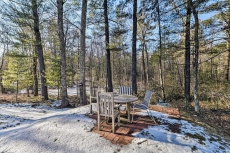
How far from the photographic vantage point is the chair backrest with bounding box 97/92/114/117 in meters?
3.01

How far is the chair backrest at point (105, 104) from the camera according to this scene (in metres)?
3.01

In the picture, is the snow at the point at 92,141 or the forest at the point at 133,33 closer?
the snow at the point at 92,141

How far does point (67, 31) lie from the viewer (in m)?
13.4

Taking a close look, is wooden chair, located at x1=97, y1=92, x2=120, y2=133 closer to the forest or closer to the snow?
the snow

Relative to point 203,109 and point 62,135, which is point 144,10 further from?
point 62,135

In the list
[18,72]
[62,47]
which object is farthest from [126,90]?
[18,72]

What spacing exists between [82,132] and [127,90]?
2.17 m

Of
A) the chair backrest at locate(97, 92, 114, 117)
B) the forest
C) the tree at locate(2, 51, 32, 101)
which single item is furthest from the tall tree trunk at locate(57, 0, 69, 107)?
the chair backrest at locate(97, 92, 114, 117)

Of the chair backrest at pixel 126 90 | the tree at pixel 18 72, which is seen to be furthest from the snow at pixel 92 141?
the tree at pixel 18 72

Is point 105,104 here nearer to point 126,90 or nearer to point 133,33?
point 126,90

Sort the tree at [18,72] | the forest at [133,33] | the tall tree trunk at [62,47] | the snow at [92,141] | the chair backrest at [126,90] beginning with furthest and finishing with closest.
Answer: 1. the tree at [18,72]
2. the tall tree trunk at [62,47]
3. the forest at [133,33]
4. the chair backrest at [126,90]
5. the snow at [92,141]

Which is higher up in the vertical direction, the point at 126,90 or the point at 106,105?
the point at 126,90

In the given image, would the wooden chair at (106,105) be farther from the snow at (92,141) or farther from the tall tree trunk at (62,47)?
the tall tree trunk at (62,47)

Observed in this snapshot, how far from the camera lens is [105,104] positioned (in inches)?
121
